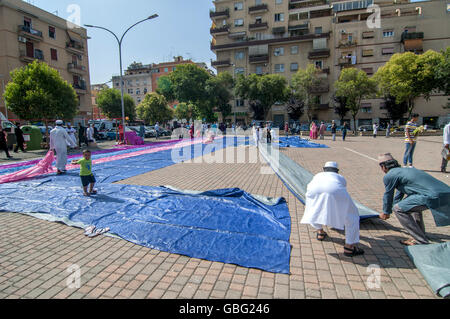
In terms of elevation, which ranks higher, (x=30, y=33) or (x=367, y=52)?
(x=30, y=33)

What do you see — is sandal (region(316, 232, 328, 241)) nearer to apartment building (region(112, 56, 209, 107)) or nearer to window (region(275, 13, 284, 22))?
window (region(275, 13, 284, 22))

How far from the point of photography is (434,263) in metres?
3.11

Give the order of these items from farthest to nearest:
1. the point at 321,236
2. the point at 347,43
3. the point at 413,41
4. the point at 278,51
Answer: the point at 278,51 < the point at 347,43 < the point at 413,41 < the point at 321,236

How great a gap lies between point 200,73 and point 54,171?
137 ft

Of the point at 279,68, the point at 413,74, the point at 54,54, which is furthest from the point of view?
the point at 279,68

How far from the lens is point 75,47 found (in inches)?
1686

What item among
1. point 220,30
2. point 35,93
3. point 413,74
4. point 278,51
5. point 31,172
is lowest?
point 31,172

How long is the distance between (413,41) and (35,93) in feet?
168

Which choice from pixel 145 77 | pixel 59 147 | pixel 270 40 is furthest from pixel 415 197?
pixel 145 77

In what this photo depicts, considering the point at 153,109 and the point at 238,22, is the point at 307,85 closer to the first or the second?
the point at 238,22

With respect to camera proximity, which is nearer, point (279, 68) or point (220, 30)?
point (279, 68)

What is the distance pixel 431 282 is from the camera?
2818 millimetres

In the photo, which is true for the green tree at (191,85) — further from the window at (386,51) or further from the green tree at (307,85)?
the window at (386,51)
